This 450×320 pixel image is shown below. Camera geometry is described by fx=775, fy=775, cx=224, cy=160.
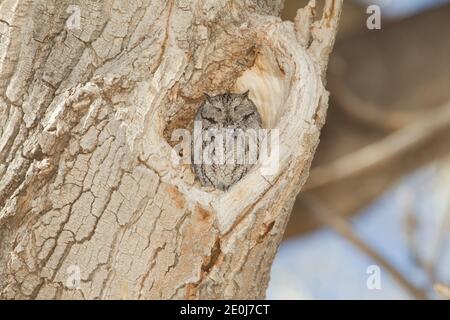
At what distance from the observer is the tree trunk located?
245cm

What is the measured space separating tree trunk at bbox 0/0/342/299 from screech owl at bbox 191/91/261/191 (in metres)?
0.57

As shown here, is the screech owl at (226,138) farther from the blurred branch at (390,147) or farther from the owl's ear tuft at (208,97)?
the blurred branch at (390,147)

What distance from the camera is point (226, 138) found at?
3.91m

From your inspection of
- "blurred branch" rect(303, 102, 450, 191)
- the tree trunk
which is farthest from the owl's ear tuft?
"blurred branch" rect(303, 102, 450, 191)

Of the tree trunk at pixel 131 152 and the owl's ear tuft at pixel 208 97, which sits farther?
the owl's ear tuft at pixel 208 97

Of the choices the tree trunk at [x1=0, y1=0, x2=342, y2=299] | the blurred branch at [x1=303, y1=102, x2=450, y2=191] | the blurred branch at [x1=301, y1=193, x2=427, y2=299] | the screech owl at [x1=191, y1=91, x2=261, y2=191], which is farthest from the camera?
the blurred branch at [x1=303, y1=102, x2=450, y2=191]

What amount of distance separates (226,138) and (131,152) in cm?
141

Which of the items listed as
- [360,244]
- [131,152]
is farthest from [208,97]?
[360,244]

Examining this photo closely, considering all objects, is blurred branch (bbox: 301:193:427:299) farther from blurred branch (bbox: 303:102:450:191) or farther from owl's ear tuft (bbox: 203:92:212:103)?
owl's ear tuft (bbox: 203:92:212:103)

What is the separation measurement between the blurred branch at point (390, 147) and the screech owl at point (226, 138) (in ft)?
4.84

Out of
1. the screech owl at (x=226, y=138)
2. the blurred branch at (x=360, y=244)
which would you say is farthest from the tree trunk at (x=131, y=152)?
the blurred branch at (x=360, y=244)

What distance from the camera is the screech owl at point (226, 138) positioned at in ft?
11.4
